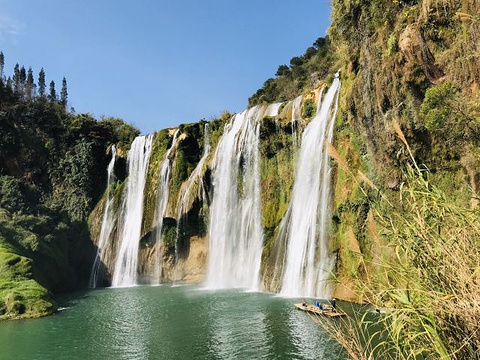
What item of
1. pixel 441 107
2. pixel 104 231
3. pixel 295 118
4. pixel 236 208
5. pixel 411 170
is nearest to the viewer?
pixel 411 170

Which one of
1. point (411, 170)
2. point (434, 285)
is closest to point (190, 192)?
point (411, 170)

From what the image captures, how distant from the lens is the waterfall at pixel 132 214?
30.0 m

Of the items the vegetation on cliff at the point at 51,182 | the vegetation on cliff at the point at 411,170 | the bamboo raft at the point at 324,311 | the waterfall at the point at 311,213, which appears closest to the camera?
the vegetation on cliff at the point at 411,170

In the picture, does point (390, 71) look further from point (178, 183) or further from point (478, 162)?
point (178, 183)

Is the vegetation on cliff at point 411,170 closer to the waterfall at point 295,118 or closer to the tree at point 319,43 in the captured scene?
the waterfall at point 295,118

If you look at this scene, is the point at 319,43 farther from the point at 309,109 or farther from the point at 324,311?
the point at 324,311

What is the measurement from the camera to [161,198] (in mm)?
30844

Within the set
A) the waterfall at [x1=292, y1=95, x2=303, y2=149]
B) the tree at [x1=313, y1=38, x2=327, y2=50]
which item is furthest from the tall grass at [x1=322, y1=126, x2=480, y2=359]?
the tree at [x1=313, y1=38, x2=327, y2=50]

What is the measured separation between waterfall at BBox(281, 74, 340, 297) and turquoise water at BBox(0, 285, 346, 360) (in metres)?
1.96

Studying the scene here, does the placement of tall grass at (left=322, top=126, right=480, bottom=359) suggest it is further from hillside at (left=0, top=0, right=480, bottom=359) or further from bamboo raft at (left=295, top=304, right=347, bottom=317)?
bamboo raft at (left=295, top=304, right=347, bottom=317)

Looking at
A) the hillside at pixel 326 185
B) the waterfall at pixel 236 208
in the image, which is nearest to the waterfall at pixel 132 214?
the hillside at pixel 326 185

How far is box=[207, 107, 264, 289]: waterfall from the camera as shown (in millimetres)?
25203

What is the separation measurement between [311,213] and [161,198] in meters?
14.9

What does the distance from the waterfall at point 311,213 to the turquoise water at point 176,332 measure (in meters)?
1.96
